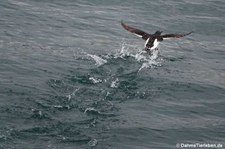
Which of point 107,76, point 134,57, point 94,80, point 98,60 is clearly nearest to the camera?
point 94,80

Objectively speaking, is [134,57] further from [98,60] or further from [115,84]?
[115,84]

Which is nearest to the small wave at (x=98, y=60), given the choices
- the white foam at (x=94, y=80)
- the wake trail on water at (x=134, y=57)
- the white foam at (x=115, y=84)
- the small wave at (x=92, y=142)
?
the wake trail on water at (x=134, y=57)

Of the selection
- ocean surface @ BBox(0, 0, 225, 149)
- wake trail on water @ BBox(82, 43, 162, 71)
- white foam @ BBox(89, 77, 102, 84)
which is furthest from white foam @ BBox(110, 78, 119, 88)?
wake trail on water @ BBox(82, 43, 162, 71)

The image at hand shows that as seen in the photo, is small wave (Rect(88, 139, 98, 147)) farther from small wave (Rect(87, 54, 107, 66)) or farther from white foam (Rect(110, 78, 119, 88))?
small wave (Rect(87, 54, 107, 66))

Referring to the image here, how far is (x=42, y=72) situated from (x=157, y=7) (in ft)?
41.9

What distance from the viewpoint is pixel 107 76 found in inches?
876

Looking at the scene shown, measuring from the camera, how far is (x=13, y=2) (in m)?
30.3

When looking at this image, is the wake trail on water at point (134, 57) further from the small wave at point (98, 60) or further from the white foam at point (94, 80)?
the white foam at point (94, 80)

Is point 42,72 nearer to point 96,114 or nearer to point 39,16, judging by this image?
point 96,114

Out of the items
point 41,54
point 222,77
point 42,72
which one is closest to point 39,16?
point 41,54

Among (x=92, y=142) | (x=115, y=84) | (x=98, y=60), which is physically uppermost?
(x=98, y=60)

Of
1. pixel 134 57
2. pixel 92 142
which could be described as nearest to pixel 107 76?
pixel 134 57

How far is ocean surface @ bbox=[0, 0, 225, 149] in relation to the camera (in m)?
17.2

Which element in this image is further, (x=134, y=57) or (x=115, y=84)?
(x=134, y=57)
